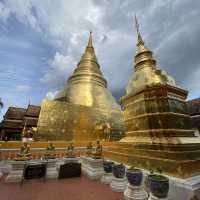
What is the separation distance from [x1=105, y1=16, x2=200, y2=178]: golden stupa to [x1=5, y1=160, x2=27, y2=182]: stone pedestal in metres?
3.93

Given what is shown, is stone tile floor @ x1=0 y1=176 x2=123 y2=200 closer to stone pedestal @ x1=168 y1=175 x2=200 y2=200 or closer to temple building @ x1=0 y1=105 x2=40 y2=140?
stone pedestal @ x1=168 y1=175 x2=200 y2=200

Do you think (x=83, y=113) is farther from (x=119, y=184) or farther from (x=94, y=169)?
(x=119, y=184)

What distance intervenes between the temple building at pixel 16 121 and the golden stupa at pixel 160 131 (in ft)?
42.8

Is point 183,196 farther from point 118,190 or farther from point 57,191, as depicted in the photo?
point 57,191

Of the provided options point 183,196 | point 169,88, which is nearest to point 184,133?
point 169,88

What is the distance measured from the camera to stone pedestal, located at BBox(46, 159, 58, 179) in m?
5.99

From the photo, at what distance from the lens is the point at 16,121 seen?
17578 millimetres

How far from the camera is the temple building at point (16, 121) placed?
1677 centimetres

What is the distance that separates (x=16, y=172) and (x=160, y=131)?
5.83 m

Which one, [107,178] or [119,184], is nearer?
[119,184]

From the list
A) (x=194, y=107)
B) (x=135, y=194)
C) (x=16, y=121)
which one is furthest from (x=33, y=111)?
(x=194, y=107)

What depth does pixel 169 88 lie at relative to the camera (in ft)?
17.8

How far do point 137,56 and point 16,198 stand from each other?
362 inches

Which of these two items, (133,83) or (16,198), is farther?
(133,83)
